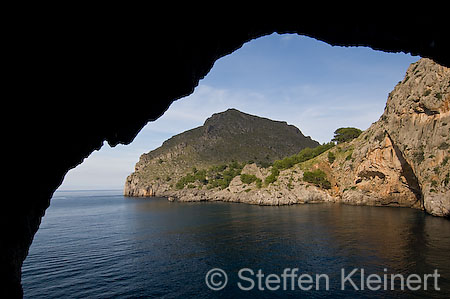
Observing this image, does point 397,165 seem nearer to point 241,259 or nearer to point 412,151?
point 412,151

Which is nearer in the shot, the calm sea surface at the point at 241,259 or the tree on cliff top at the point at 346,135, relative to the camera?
the calm sea surface at the point at 241,259

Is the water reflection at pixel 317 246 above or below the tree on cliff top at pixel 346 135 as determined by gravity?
below

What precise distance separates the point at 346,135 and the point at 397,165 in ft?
227

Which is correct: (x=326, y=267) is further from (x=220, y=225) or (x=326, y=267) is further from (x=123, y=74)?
(x=220, y=225)

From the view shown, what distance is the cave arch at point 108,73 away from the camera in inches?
316

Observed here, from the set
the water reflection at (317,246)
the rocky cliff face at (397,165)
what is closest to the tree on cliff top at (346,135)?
the rocky cliff face at (397,165)

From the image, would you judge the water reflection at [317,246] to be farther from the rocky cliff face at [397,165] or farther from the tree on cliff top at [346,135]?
the tree on cliff top at [346,135]

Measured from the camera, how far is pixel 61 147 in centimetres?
1062

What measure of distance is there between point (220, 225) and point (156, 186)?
5797 inches

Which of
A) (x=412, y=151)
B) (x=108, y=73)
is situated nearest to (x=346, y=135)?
(x=412, y=151)

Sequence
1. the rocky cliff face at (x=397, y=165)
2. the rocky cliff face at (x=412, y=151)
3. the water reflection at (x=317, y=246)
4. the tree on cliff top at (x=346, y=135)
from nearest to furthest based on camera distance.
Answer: the water reflection at (x=317, y=246) → the rocky cliff face at (x=412, y=151) → the rocky cliff face at (x=397, y=165) → the tree on cliff top at (x=346, y=135)

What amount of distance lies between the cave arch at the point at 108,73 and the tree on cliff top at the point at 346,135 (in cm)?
14865

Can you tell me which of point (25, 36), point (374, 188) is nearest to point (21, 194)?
point (25, 36)

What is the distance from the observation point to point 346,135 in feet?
480
